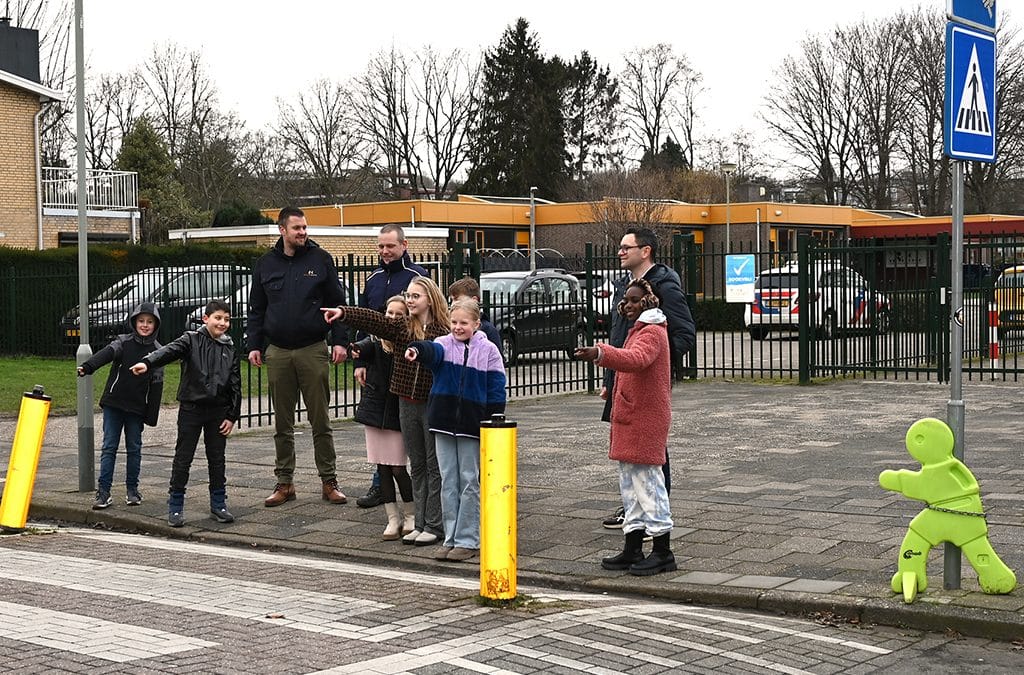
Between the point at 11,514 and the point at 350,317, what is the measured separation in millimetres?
3238

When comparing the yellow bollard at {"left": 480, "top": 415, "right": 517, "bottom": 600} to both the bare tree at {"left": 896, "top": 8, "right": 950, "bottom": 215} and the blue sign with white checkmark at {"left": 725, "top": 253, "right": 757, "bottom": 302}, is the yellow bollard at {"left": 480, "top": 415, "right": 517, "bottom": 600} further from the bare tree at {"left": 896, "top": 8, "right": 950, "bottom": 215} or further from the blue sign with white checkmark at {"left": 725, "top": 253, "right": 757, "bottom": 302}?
the bare tree at {"left": 896, "top": 8, "right": 950, "bottom": 215}

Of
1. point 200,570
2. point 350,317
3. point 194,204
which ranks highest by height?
point 194,204

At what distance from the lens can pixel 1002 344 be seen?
1828 centimetres

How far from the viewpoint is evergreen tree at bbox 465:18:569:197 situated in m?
76.2

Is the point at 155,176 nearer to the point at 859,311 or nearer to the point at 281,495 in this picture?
the point at 859,311

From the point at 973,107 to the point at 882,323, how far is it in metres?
12.1

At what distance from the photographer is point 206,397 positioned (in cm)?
930

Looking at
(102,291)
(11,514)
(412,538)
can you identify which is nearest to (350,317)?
(412,538)

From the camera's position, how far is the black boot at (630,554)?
296 inches

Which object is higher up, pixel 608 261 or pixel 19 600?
pixel 608 261

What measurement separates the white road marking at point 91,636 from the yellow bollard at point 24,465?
118 inches

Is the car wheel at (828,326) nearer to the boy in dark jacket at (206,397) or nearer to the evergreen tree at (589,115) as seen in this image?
the boy in dark jacket at (206,397)

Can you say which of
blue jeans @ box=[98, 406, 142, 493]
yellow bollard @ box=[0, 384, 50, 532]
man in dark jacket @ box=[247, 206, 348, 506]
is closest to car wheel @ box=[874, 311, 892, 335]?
man in dark jacket @ box=[247, 206, 348, 506]

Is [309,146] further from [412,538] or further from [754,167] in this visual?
[412,538]
